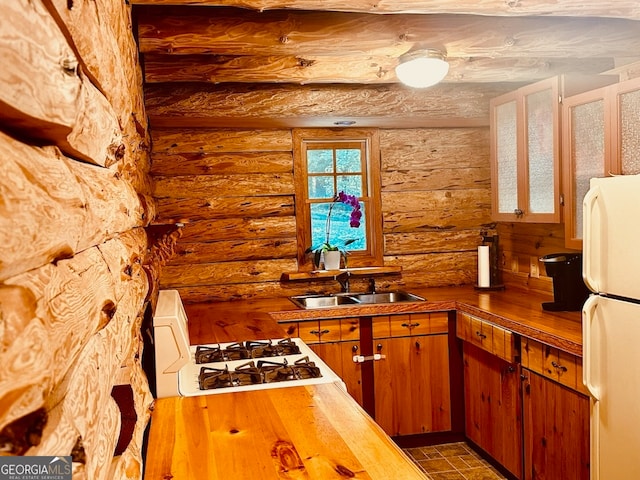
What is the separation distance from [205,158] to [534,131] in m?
2.20

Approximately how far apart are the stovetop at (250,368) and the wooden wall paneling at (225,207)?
4.85ft

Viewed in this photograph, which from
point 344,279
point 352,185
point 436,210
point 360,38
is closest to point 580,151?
point 360,38

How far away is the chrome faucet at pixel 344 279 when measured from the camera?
4.26 m

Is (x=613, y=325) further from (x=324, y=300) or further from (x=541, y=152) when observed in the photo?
(x=324, y=300)

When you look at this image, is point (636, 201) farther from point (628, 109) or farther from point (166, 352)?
point (166, 352)

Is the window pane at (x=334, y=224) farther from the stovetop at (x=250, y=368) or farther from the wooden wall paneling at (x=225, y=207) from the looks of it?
the stovetop at (x=250, y=368)

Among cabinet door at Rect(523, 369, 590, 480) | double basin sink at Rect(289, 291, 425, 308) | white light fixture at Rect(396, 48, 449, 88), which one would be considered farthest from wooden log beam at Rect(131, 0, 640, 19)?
double basin sink at Rect(289, 291, 425, 308)

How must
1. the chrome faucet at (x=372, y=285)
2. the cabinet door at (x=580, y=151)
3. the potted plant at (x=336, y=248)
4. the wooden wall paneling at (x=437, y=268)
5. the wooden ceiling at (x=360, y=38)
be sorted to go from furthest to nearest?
the wooden wall paneling at (x=437, y=268) → the chrome faucet at (x=372, y=285) → the potted plant at (x=336, y=248) → the cabinet door at (x=580, y=151) → the wooden ceiling at (x=360, y=38)

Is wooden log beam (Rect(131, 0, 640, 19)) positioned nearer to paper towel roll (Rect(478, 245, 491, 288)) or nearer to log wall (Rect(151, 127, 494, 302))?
log wall (Rect(151, 127, 494, 302))

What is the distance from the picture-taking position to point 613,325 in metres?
2.43

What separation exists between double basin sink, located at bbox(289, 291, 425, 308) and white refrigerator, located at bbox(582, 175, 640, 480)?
5.79ft

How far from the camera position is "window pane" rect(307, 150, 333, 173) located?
436 centimetres

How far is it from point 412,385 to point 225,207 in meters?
1.80

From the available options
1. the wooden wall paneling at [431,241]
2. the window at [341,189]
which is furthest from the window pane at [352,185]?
the wooden wall paneling at [431,241]
